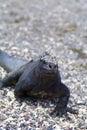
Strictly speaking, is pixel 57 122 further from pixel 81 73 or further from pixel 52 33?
pixel 52 33

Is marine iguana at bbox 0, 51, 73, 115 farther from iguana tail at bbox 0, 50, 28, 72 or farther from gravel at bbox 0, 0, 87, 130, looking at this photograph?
iguana tail at bbox 0, 50, 28, 72

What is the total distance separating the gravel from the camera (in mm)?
6164

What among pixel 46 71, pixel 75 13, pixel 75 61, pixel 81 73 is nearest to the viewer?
pixel 46 71

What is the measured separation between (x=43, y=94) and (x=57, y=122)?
56 centimetres

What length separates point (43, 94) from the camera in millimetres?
6504

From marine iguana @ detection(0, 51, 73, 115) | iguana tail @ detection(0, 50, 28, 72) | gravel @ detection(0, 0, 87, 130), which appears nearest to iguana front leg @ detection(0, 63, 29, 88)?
marine iguana @ detection(0, 51, 73, 115)

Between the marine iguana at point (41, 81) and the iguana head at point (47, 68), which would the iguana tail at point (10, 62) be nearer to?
the marine iguana at point (41, 81)

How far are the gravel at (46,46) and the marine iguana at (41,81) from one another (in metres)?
0.16

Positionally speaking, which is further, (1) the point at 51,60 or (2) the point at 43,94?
(2) the point at 43,94

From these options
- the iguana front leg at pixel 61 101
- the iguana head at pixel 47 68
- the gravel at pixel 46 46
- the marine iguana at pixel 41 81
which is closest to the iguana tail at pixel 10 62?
the gravel at pixel 46 46

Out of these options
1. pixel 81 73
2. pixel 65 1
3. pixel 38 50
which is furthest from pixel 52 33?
pixel 65 1

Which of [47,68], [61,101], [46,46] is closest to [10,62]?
[61,101]

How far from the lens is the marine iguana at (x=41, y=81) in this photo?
5950mm

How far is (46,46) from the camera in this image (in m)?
10.2
